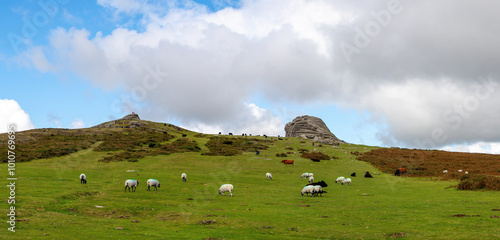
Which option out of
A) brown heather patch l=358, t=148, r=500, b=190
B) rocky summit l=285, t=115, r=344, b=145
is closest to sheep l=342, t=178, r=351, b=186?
brown heather patch l=358, t=148, r=500, b=190

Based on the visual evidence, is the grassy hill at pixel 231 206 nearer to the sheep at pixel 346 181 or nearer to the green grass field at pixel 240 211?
the green grass field at pixel 240 211

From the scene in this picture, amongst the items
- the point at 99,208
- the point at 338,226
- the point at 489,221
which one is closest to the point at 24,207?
the point at 99,208

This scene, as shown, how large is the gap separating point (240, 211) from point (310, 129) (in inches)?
4811

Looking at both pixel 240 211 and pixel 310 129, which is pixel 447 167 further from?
pixel 310 129

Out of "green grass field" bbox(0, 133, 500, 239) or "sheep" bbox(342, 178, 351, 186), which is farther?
"sheep" bbox(342, 178, 351, 186)

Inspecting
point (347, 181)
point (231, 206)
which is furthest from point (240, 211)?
point (347, 181)

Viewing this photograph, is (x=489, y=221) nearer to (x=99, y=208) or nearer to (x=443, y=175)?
(x=99, y=208)

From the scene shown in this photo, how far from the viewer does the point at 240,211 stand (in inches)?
1091

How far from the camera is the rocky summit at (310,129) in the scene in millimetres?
141137

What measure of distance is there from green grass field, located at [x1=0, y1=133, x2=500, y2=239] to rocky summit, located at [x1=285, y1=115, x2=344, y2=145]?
3571 inches

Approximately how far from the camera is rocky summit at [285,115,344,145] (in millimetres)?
141137

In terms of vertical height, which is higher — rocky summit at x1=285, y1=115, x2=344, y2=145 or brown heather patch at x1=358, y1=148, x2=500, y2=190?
rocky summit at x1=285, y1=115, x2=344, y2=145

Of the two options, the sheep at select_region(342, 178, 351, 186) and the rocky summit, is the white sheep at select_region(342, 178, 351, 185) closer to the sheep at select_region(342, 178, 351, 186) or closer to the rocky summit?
the sheep at select_region(342, 178, 351, 186)

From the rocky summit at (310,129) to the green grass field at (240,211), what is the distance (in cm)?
9070
